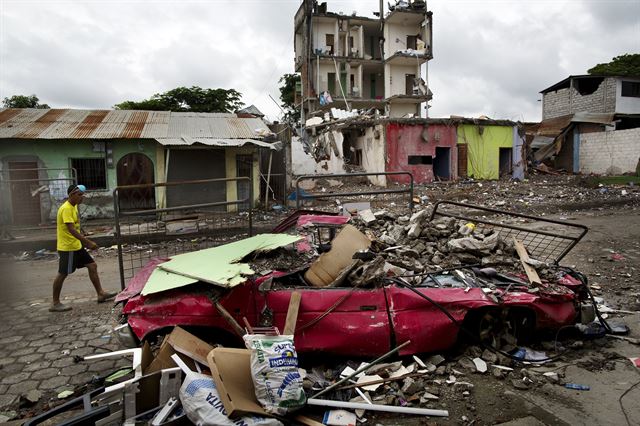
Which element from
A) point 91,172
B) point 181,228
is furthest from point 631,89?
point 91,172

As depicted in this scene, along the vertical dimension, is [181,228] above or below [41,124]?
below

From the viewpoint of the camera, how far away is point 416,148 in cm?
1928

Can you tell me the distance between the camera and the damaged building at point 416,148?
18922mm

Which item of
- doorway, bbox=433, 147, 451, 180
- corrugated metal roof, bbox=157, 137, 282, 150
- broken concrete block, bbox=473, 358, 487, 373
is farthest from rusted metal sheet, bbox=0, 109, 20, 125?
doorway, bbox=433, 147, 451, 180

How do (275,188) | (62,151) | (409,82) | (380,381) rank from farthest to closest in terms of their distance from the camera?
1. (409,82)
2. (275,188)
3. (62,151)
4. (380,381)

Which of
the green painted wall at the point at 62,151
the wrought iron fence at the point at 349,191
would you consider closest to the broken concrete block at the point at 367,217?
the wrought iron fence at the point at 349,191

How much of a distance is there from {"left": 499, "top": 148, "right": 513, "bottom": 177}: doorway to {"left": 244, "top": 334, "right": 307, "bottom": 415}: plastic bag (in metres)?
21.5

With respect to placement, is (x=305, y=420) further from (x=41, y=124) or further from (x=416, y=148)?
(x=416, y=148)

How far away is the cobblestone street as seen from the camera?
3.65 metres

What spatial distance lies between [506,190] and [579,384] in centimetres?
1452

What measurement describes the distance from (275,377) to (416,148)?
1769 centimetres

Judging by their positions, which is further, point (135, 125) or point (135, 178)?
point (135, 125)

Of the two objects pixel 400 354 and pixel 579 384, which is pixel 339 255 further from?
pixel 579 384

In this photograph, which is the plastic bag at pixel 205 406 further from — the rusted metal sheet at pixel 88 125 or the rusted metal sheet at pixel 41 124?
the rusted metal sheet at pixel 41 124
